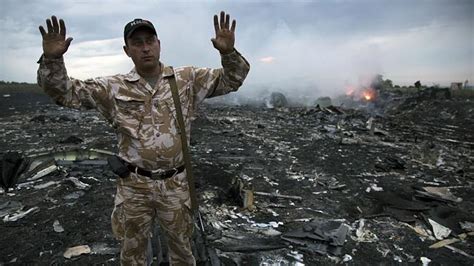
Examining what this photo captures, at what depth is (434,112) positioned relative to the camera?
19391 millimetres

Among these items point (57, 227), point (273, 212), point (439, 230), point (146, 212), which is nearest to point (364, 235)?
point (439, 230)

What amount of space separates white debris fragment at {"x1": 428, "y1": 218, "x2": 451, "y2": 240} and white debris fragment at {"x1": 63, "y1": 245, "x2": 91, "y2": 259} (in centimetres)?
476

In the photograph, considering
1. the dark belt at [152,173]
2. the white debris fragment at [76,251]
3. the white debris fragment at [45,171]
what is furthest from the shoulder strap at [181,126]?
the white debris fragment at [45,171]

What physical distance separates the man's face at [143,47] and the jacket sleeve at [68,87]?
1.06ft

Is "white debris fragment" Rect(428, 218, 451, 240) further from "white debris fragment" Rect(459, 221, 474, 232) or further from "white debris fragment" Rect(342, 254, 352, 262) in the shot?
"white debris fragment" Rect(342, 254, 352, 262)

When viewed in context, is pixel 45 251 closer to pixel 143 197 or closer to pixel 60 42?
pixel 143 197

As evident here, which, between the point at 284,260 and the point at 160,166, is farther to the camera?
the point at 284,260

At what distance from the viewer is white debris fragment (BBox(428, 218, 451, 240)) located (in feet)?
15.3

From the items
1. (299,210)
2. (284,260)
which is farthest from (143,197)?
(299,210)

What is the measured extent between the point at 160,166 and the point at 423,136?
43.0ft

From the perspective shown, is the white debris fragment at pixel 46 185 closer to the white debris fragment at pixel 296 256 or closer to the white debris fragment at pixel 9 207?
the white debris fragment at pixel 9 207

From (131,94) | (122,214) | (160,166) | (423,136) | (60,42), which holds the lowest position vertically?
(423,136)

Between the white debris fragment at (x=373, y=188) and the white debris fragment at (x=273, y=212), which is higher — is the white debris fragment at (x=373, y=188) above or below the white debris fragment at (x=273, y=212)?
below

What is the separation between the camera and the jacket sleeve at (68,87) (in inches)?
85.3
